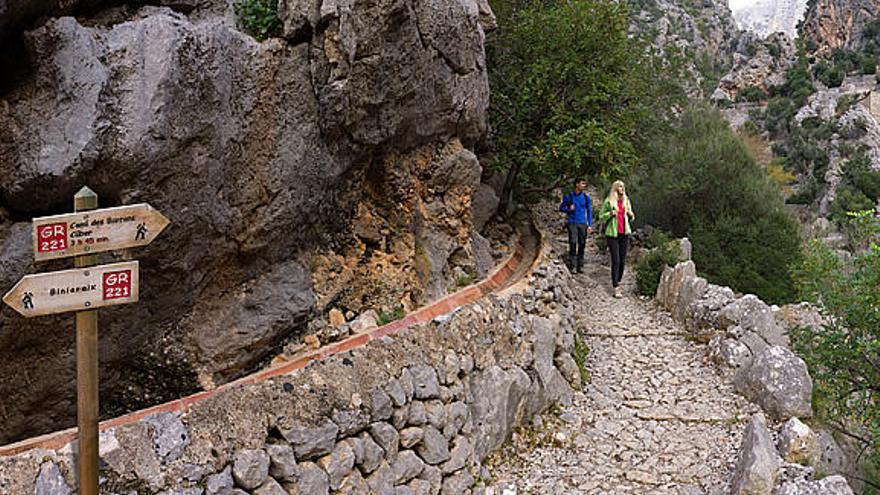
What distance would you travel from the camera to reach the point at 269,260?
7316 mm

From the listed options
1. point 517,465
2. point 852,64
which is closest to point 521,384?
point 517,465

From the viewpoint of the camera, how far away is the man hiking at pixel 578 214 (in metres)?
13.9

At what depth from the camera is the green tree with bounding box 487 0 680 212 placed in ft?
43.8

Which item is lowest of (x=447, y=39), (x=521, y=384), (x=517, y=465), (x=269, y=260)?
(x=517, y=465)

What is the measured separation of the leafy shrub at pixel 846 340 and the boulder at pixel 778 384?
3.29 feet

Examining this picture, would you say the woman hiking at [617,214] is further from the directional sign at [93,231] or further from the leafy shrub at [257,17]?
the directional sign at [93,231]

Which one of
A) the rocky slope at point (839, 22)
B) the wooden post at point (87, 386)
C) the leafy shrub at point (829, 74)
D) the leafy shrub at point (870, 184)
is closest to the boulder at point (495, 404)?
the wooden post at point (87, 386)

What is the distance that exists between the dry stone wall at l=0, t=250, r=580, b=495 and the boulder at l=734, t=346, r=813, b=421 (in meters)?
2.51

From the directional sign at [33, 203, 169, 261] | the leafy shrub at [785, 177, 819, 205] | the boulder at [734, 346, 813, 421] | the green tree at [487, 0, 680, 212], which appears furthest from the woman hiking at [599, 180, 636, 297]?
the leafy shrub at [785, 177, 819, 205]

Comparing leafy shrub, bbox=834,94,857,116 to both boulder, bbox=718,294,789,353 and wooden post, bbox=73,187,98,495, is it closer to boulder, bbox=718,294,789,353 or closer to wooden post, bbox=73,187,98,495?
boulder, bbox=718,294,789,353

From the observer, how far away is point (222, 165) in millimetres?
6438

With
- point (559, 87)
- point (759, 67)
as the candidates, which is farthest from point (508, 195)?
point (759, 67)

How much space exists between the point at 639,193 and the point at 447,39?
13.1 metres

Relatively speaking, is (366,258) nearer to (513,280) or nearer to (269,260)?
(269,260)
